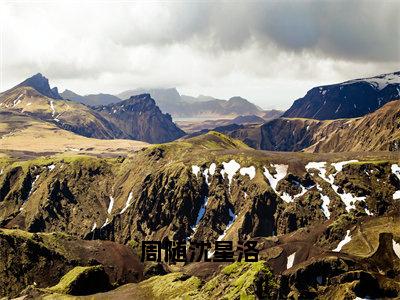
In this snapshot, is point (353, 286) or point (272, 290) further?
point (353, 286)

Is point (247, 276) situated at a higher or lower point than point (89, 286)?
higher

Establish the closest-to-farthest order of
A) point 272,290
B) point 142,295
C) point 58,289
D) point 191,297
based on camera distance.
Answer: point 272,290 → point 191,297 → point 142,295 → point 58,289

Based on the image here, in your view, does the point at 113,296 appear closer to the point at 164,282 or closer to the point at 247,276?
the point at 164,282

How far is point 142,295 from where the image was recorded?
165000mm

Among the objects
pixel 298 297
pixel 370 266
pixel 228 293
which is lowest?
pixel 298 297

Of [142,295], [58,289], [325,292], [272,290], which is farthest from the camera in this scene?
[325,292]

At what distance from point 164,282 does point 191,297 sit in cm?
3054

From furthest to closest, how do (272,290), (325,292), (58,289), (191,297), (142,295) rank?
1. (325,292)
2. (58,289)
3. (142,295)
4. (191,297)
5. (272,290)

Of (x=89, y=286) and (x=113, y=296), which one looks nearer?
(x=113, y=296)

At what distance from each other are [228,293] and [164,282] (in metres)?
52.6

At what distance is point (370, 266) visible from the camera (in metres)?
199

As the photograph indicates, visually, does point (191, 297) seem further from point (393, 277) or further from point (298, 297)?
point (393, 277)

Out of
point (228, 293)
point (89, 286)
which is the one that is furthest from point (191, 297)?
point (89, 286)

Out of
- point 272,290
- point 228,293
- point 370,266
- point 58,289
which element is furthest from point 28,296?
point 370,266
